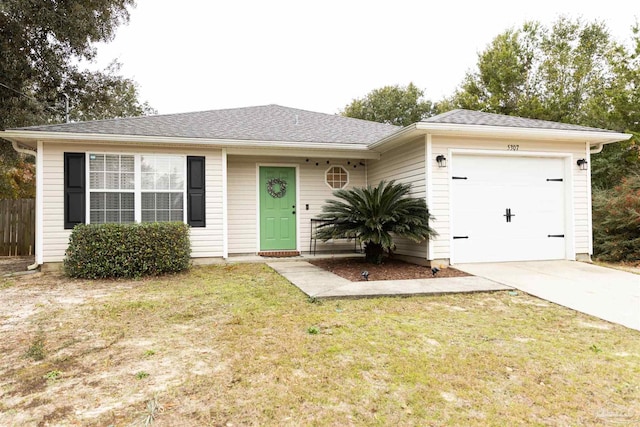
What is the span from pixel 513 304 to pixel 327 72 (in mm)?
27536

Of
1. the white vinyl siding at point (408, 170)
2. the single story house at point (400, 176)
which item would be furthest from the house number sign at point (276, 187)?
the white vinyl siding at point (408, 170)

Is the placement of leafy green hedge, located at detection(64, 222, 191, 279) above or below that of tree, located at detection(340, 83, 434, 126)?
below

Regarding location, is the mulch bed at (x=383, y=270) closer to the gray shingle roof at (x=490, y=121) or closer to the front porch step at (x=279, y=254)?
the front porch step at (x=279, y=254)

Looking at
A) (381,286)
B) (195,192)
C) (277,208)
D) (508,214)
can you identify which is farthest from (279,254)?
(508,214)

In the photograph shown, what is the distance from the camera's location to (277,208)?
28.7ft

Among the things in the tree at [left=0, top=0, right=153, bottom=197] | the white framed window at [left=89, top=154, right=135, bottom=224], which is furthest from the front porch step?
the tree at [left=0, top=0, right=153, bottom=197]

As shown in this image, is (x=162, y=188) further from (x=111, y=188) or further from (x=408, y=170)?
(x=408, y=170)

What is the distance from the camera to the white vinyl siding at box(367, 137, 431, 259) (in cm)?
677

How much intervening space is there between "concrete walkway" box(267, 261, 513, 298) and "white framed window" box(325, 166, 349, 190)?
3.46m

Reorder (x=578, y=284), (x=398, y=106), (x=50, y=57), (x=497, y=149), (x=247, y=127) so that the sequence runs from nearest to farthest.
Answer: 1. (x=578, y=284)
2. (x=497, y=149)
3. (x=247, y=127)
4. (x=50, y=57)
5. (x=398, y=106)

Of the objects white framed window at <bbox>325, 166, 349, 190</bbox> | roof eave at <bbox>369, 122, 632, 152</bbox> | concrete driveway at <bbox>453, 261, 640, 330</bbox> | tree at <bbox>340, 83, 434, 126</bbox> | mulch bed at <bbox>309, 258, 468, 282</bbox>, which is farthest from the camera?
tree at <bbox>340, 83, 434, 126</bbox>

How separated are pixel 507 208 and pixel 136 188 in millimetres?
6786

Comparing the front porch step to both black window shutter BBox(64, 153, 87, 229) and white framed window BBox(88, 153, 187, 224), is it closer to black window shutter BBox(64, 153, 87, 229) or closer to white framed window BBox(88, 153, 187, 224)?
white framed window BBox(88, 153, 187, 224)

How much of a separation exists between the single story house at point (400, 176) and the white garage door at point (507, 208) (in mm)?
19
